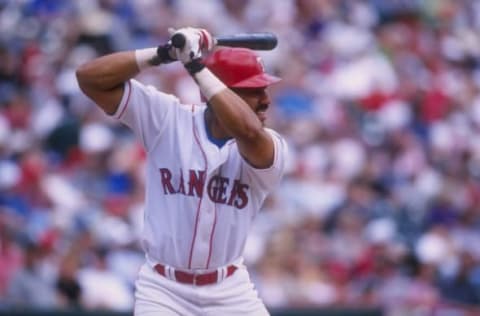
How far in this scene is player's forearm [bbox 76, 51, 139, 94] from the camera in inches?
236

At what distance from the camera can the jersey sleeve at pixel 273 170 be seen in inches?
242

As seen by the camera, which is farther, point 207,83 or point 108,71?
point 108,71

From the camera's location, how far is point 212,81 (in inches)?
230

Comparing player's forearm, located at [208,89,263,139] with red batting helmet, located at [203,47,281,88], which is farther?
red batting helmet, located at [203,47,281,88]

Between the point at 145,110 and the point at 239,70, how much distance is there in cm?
43

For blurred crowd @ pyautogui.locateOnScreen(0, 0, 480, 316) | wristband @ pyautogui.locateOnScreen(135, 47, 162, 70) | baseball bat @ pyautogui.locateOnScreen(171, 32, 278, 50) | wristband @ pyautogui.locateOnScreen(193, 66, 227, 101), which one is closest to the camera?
wristband @ pyautogui.locateOnScreen(193, 66, 227, 101)

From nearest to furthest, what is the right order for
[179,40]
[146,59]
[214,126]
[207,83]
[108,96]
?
[179,40] → [207,83] → [146,59] → [108,96] → [214,126]

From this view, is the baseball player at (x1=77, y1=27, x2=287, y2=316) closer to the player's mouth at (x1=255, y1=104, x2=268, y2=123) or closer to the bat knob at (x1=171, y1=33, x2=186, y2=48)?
the player's mouth at (x1=255, y1=104, x2=268, y2=123)

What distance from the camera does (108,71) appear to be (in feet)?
19.8

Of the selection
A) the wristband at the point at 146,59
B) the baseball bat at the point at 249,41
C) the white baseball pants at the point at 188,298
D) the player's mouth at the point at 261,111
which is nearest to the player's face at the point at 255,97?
the player's mouth at the point at 261,111

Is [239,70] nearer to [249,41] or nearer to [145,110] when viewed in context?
[249,41]

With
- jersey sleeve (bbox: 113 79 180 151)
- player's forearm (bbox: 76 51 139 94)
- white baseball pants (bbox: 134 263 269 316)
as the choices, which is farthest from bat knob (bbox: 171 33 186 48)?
white baseball pants (bbox: 134 263 269 316)

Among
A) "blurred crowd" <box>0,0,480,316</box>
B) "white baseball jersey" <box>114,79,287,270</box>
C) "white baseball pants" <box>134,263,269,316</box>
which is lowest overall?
"white baseball pants" <box>134,263,269,316</box>

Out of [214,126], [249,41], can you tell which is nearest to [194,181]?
[214,126]
